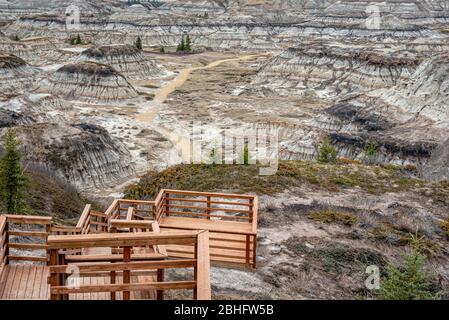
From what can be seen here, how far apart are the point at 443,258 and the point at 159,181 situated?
15.9 meters

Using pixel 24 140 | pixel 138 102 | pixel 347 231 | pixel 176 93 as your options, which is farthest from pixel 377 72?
pixel 347 231

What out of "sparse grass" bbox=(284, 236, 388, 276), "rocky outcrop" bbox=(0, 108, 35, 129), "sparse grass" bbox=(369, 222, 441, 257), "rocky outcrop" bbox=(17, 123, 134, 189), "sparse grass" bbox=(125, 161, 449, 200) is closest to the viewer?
"sparse grass" bbox=(284, 236, 388, 276)

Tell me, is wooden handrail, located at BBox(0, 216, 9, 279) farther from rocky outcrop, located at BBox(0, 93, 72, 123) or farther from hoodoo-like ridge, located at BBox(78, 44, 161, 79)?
hoodoo-like ridge, located at BBox(78, 44, 161, 79)

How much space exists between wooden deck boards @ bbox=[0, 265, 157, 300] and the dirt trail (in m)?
42.4

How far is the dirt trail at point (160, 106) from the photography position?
5916 centimetres

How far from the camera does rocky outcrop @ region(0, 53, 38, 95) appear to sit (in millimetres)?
80375

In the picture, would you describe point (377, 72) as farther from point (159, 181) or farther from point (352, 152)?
point (159, 181)

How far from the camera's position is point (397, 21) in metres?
160

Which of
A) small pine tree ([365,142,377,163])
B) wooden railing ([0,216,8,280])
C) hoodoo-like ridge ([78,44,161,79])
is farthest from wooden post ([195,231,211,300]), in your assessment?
hoodoo-like ridge ([78,44,161,79])

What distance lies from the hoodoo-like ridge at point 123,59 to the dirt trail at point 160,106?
6901 mm

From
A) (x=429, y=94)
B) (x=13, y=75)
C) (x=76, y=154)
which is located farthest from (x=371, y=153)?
(x=13, y=75)

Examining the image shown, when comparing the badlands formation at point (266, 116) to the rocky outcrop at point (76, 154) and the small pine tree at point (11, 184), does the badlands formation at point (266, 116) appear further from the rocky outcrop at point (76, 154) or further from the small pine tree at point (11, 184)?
the small pine tree at point (11, 184)

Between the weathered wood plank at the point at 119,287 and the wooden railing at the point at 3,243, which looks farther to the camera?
the wooden railing at the point at 3,243

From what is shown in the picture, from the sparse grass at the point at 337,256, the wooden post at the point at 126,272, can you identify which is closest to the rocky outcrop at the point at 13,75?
the sparse grass at the point at 337,256
